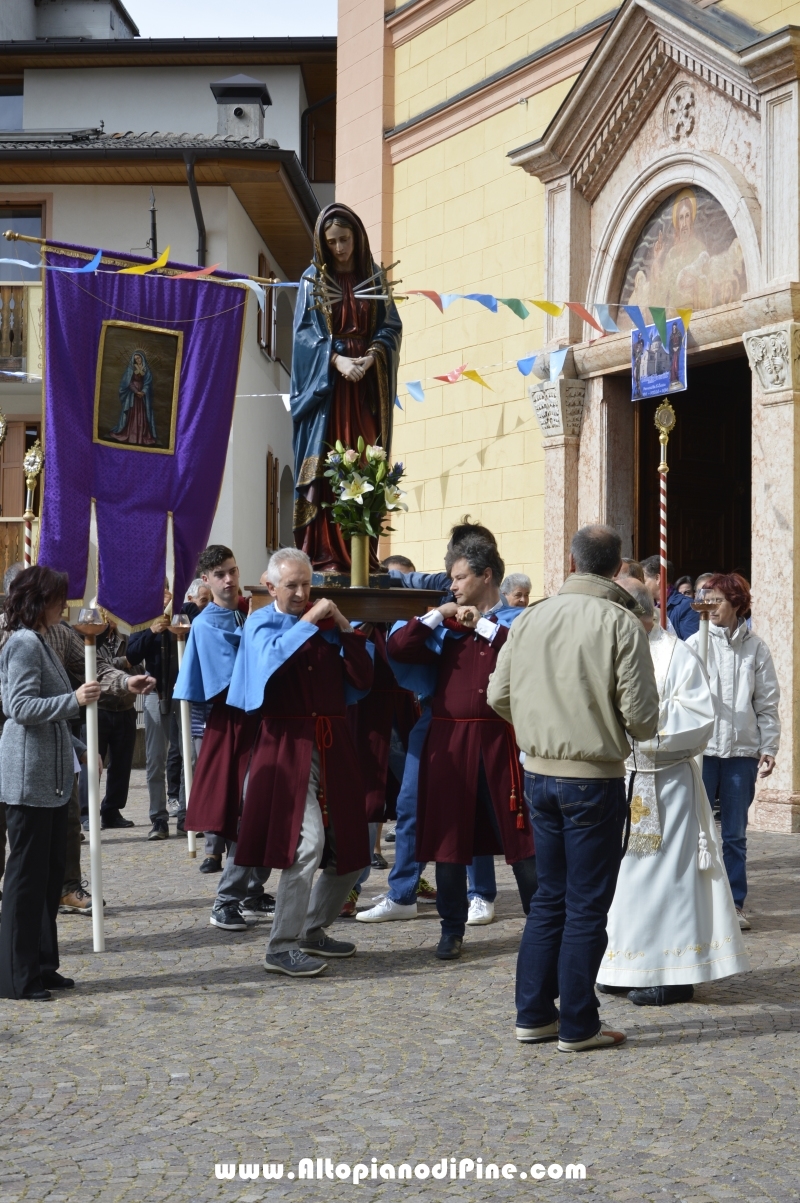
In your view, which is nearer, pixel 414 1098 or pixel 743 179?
pixel 414 1098

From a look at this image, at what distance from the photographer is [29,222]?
21719 millimetres

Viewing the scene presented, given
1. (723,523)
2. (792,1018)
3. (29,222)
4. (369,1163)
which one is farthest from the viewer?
(29,222)

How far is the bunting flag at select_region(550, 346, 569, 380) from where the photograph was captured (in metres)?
13.0

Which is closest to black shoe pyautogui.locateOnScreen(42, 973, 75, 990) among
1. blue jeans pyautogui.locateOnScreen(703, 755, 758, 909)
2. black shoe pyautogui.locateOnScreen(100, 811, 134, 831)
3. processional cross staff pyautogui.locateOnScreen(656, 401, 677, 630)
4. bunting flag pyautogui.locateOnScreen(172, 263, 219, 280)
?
blue jeans pyautogui.locateOnScreen(703, 755, 758, 909)

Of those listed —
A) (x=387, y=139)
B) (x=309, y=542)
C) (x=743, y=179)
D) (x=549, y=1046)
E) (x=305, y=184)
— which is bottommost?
(x=549, y=1046)

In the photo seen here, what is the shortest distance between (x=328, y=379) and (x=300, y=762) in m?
2.69

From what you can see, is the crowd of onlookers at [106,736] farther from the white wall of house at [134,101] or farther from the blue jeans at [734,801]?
the white wall of house at [134,101]

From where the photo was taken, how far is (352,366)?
8.09 metres

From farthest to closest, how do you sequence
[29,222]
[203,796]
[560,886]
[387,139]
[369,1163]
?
[29,222] < [387,139] < [203,796] < [560,886] < [369,1163]

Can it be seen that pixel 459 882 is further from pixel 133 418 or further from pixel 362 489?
pixel 133 418

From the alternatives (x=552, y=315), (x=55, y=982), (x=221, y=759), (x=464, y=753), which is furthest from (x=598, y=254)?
(x=55, y=982)

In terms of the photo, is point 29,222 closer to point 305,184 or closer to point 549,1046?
point 305,184

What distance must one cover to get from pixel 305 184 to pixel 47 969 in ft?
58.5

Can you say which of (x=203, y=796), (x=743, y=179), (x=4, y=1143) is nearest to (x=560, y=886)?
(x=4, y=1143)
